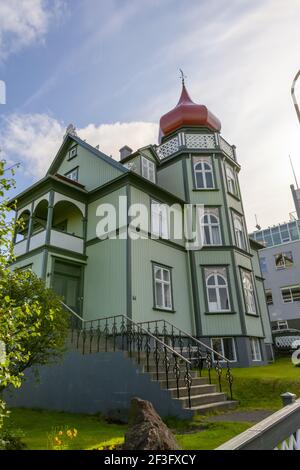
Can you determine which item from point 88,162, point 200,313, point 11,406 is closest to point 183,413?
point 11,406

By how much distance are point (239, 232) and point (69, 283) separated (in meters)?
10.4

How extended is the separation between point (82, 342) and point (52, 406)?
2260mm

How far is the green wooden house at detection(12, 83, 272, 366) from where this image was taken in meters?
15.6

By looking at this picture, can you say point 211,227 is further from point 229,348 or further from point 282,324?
point 282,324

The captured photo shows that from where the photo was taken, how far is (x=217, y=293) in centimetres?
1791

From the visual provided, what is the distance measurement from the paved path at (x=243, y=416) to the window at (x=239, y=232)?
11.8m

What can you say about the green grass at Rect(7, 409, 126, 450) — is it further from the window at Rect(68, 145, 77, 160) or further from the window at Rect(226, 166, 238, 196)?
the window at Rect(226, 166, 238, 196)

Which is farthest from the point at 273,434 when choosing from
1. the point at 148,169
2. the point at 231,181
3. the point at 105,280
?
the point at 231,181

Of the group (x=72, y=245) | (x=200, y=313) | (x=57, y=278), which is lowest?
(x=200, y=313)

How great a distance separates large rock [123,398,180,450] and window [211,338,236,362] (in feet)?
42.0
